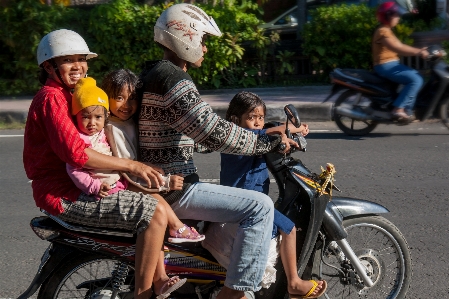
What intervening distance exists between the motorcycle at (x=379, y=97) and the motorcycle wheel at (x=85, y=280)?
604 cm

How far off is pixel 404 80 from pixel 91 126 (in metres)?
6.45

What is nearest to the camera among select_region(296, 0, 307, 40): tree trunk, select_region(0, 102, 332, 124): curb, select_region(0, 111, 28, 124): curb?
select_region(0, 102, 332, 124): curb

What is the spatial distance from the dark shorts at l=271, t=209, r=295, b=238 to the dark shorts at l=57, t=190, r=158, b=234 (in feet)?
1.92

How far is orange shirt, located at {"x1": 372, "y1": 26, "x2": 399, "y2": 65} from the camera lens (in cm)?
906

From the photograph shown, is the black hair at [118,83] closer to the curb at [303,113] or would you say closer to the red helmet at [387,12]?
the red helmet at [387,12]

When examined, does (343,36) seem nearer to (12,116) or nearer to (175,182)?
(12,116)

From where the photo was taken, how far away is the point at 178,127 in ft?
10.8

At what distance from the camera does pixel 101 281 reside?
3674 mm

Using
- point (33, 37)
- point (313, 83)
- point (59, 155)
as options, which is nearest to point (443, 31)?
point (313, 83)

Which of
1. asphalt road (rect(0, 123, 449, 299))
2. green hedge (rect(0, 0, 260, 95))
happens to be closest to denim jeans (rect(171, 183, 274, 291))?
asphalt road (rect(0, 123, 449, 299))

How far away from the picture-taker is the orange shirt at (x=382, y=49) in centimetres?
906

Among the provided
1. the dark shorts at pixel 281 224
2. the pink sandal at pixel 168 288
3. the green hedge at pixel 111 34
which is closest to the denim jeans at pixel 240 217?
the dark shorts at pixel 281 224

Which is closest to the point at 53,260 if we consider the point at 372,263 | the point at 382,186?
the point at 372,263

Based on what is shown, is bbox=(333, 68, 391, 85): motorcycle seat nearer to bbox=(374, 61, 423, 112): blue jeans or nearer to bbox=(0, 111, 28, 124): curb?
bbox=(374, 61, 423, 112): blue jeans
